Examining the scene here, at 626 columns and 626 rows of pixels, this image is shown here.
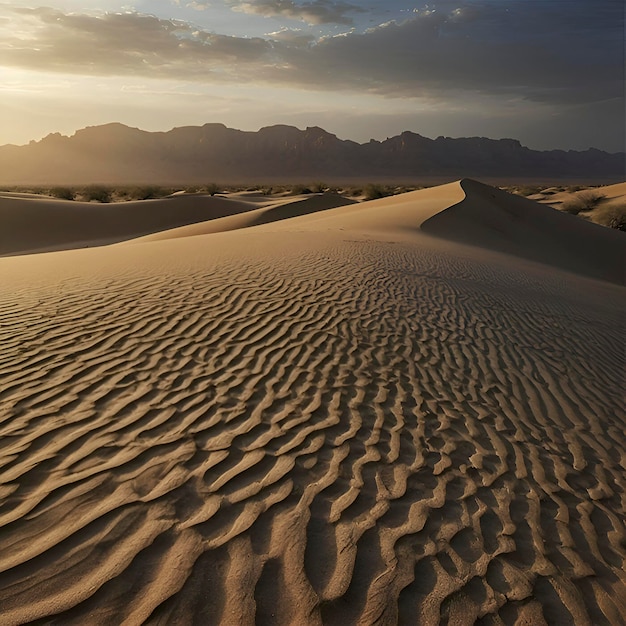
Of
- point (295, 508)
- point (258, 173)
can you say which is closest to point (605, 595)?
point (295, 508)

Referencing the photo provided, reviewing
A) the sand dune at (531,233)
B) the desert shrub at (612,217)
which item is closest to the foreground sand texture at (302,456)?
the sand dune at (531,233)

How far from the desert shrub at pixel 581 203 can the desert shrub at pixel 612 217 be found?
2799 millimetres

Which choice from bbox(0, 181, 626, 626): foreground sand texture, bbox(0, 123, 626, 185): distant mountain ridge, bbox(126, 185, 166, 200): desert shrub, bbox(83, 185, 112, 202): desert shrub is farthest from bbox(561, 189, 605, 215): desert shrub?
bbox(0, 123, 626, 185): distant mountain ridge

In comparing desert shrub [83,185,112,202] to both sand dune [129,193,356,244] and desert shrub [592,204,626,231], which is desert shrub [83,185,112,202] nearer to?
sand dune [129,193,356,244]

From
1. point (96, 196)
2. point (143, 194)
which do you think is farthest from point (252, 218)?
point (96, 196)

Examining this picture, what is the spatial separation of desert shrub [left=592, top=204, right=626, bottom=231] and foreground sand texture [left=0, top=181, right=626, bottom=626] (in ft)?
69.4

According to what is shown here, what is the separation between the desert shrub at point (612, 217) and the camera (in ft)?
Answer: 84.8

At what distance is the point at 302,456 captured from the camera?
3660mm

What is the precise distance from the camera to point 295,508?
3.11 m

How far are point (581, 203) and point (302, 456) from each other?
33239 mm

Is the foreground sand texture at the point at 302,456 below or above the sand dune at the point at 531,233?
above

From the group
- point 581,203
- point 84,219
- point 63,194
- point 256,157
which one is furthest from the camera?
point 256,157

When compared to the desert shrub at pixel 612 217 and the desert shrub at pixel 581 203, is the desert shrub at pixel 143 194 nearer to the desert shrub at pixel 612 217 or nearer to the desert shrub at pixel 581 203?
the desert shrub at pixel 581 203

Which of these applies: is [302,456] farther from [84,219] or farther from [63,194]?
[63,194]
